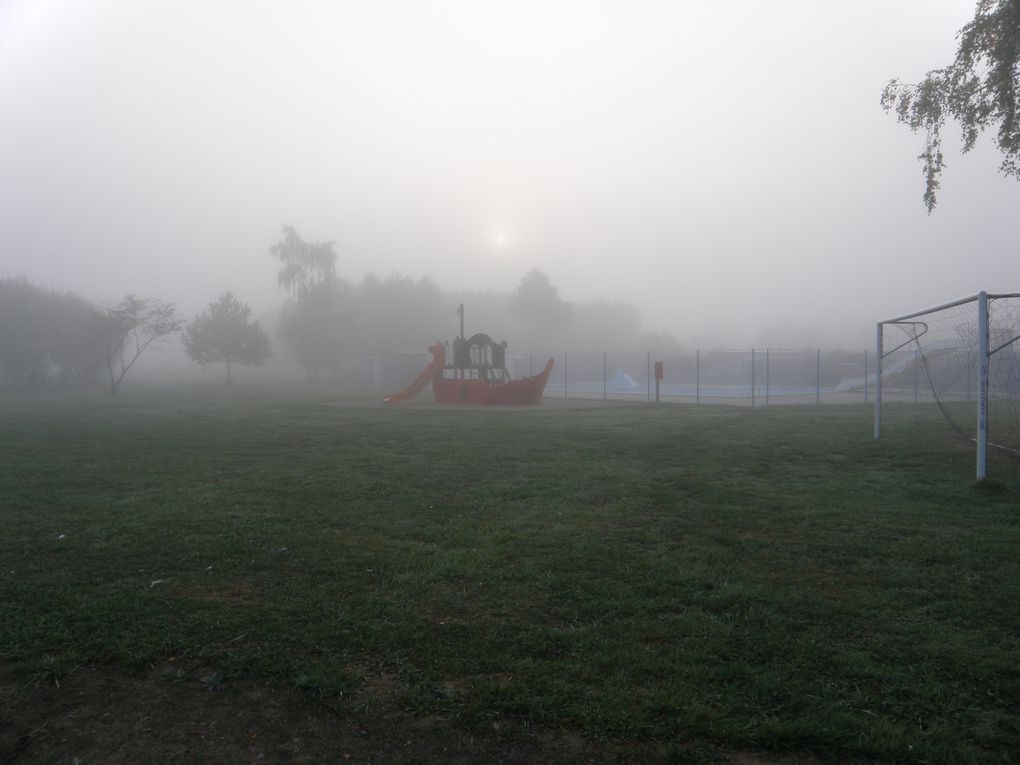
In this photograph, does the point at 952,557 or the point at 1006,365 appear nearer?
the point at 952,557

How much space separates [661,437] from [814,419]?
223 inches

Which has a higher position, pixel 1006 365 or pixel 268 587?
pixel 1006 365

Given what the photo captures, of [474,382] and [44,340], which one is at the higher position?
[44,340]

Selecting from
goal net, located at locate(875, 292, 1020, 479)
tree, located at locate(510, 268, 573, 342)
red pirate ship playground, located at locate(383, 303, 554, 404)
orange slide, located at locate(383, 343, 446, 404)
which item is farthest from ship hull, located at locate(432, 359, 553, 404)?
tree, located at locate(510, 268, 573, 342)

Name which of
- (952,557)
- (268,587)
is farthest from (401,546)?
(952,557)

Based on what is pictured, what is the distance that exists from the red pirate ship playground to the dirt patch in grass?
20185 mm

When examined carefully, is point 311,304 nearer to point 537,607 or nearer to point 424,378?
point 424,378

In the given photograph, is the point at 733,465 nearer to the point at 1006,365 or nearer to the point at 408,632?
the point at 408,632

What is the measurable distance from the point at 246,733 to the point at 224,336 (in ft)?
141

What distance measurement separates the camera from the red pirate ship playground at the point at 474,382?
2347 centimetres

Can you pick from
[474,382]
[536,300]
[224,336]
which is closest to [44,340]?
[224,336]

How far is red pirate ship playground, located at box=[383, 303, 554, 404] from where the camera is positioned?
77.0 ft

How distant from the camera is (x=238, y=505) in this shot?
22.4 ft

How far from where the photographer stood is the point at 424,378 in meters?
24.9
